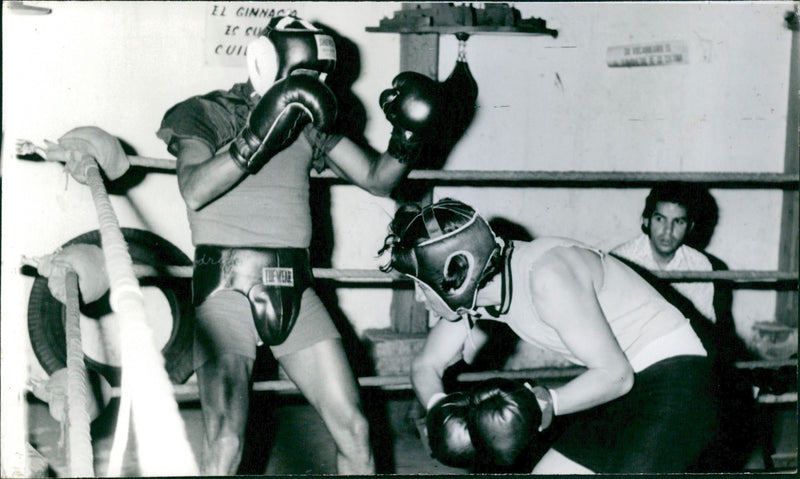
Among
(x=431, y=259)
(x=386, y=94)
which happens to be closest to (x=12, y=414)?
(x=431, y=259)

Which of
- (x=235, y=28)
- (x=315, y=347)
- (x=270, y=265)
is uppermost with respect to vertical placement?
(x=235, y=28)

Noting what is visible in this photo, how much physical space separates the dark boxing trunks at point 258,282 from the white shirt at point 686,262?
1.86 metres

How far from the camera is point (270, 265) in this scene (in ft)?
8.03

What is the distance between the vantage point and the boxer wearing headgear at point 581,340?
201cm

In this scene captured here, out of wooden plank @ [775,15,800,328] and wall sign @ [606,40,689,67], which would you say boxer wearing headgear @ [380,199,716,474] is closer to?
wall sign @ [606,40,689,67]

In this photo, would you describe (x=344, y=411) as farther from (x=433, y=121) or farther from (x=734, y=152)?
(x=734, y=152)

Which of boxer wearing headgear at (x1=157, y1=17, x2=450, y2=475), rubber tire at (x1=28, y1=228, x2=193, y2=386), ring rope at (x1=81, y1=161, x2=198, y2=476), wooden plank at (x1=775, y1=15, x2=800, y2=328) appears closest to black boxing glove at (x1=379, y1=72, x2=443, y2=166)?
boxer wearing headgear at (x1=157, y1=17, x2=450, y2=475)

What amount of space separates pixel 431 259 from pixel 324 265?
2.26 meters

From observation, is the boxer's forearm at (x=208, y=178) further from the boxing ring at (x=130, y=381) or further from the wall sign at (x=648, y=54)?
the wall sign at (x=648, y=54)

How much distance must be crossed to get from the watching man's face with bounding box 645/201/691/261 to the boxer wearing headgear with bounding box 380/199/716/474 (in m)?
1.46

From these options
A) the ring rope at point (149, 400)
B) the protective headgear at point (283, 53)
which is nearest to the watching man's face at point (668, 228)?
the protective headgear at point (283, 53)

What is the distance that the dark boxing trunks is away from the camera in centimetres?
238

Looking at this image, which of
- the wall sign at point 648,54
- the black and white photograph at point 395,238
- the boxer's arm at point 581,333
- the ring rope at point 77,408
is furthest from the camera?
the wall sign at point 648,54

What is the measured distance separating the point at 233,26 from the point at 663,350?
273 centimetres
